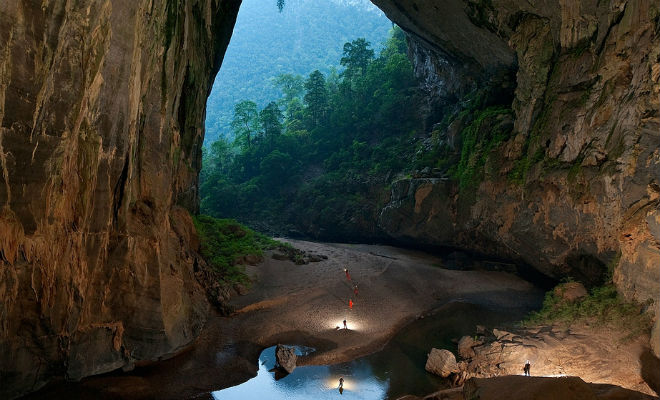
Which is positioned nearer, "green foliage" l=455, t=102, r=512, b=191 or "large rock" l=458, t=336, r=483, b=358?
"large rock" l=458, t=336, r=483, b=358

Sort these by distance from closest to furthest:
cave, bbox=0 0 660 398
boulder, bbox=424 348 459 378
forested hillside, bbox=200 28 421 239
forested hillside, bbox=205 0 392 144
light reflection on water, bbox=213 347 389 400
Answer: cave, bbox=0 0 660 398, light reflection on water, bbox=213 347 389 400, boulder, bbox=424 348 459 378, forested hillside, bbox=200 28 421 239, forested hillside, bbox=205 0 392 144

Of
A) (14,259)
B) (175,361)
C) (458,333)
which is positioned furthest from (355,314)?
(14,259)

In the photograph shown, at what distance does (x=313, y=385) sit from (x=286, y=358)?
4.65 feet

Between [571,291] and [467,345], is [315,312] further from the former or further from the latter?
[571,291]

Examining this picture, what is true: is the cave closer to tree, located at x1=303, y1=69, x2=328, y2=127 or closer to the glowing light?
the glowing light

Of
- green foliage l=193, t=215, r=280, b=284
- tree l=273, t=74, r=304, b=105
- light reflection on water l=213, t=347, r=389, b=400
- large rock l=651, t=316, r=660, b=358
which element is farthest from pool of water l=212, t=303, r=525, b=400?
tree l=273, t=74, r=304, b=105

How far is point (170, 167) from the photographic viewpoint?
15320mm

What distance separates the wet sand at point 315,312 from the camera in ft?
40.0

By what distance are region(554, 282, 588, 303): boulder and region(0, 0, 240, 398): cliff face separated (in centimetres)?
1444

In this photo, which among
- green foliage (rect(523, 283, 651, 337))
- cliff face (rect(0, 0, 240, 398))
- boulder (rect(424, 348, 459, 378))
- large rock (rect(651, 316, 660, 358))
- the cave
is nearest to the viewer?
cliff face (rect(0, 0, 240, 398))

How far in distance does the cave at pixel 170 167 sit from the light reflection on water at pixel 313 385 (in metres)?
1.50

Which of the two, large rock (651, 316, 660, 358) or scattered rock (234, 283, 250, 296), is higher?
large rock (651, 316, 660, 358)

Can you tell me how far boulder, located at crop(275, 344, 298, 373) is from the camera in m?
13.5

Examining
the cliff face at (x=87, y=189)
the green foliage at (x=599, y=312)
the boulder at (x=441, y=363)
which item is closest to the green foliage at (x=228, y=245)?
the cliff face at (x=87, y=189)
